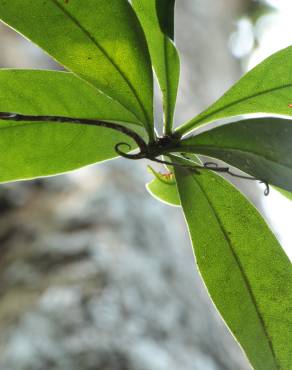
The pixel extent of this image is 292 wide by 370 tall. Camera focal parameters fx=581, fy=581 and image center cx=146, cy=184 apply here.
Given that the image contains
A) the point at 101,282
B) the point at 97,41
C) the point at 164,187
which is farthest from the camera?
the point at 101,282

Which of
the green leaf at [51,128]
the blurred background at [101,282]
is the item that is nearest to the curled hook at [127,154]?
the green leaf at [51,128]

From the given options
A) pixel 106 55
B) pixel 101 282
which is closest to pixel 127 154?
pixel 106 55

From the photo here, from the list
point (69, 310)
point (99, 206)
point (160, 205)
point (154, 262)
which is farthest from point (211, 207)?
point (160, 205)

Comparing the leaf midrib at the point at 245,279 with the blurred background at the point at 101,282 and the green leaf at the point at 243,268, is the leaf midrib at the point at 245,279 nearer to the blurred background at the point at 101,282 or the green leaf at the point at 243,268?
the green leaf at the point at 243,268

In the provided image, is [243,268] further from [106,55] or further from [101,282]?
[101,282]

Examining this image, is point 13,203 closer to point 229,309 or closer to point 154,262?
point 154,262
